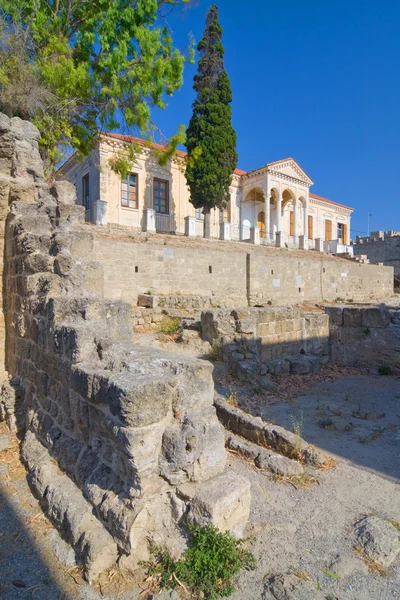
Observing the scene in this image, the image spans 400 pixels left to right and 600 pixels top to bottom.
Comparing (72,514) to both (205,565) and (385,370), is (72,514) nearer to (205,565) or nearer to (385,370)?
(205,565)

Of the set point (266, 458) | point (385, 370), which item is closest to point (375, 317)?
point (385, 370)

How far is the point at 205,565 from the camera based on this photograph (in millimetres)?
2135

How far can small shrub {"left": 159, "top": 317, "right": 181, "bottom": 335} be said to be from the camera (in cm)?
954

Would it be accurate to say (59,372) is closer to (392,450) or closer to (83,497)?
(83,497)

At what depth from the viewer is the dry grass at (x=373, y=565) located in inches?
89.7

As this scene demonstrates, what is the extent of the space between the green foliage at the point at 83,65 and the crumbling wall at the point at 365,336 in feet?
26.8

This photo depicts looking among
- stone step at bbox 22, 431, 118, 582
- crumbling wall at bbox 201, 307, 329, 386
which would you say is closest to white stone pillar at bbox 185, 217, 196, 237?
crumbling wall at bbox 201, 307, 329, 386

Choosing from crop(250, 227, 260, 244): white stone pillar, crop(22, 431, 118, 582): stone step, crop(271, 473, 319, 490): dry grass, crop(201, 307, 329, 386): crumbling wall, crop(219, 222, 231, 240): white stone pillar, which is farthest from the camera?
crop(250, 227, 260, 244): white stone pillar

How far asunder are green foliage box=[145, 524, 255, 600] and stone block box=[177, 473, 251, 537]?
2.4 inches

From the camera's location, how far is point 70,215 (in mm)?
4492

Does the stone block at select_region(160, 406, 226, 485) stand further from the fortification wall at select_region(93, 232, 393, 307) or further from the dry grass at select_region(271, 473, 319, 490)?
the fortification wall at select_region(93, 232, 393, 307)

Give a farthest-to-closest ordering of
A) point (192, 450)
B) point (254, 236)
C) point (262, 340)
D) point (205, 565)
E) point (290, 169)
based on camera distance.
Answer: point (290, 169) → point (254, 236) → point (262, 340) → point (192, 450) → point (205, 565)

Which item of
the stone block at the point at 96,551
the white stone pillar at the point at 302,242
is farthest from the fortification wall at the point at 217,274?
the stone block at the point at 96,551

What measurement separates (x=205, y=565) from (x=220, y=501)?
1.12ft
